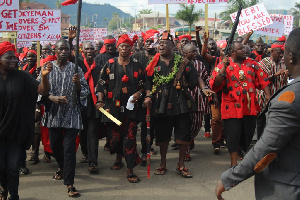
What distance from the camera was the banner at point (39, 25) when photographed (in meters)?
8.23

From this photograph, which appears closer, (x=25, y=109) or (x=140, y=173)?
(x=25, y=109)

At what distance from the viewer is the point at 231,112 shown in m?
6.33

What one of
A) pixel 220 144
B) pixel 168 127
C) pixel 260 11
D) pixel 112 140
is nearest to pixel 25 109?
pixel 112 140

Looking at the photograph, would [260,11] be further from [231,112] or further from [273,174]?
[273,174]

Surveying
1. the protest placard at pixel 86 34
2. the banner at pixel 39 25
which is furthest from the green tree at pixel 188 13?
the banner at pixel 39 25

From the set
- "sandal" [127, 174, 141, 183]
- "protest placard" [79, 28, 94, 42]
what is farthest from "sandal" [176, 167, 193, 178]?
"protest placard" [79, 28, 94, 42]

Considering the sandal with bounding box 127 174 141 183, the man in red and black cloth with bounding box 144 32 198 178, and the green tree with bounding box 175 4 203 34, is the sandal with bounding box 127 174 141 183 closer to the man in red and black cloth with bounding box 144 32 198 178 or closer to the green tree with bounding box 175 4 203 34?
Result: the man in red and black cloth with bounding box 144 32 198 178

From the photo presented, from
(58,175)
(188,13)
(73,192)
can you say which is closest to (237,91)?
(73,192)

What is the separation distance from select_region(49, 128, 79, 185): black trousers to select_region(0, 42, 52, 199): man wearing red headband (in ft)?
2.20

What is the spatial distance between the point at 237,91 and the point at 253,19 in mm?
5095

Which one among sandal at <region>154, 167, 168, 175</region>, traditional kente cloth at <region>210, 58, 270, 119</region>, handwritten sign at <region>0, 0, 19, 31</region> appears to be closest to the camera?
traditional kente cloth at <region>210, 58, 270, 119</region>

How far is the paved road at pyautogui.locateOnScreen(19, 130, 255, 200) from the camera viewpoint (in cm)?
550

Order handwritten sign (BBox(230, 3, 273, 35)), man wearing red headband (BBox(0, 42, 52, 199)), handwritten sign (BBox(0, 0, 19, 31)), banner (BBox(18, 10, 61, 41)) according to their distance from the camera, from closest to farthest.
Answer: man wearing red headband (BBox(0, 42, 52, 199)), handwritten sign (BBox(0, 0, 19, 31)), banner (BBox(18, 10, 61, 41)), handwritten sign (BBox(230, 3, 273, 35))

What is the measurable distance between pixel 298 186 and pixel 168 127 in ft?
13.0
